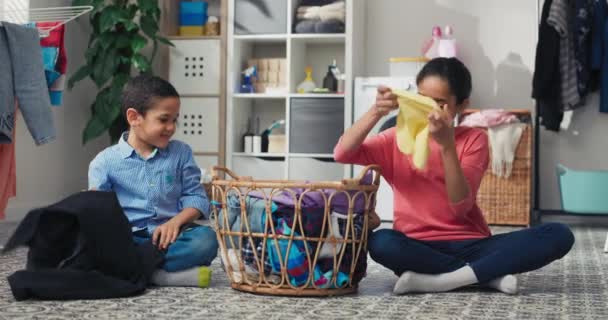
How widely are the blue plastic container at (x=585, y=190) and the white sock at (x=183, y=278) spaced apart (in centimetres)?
269

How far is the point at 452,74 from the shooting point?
6.70ft

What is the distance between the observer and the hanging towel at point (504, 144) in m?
4.28

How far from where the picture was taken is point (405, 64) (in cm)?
458

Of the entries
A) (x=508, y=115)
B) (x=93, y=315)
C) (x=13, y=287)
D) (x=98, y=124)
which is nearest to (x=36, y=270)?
(x=13, y=287)

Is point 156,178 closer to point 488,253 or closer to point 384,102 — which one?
point 384,102

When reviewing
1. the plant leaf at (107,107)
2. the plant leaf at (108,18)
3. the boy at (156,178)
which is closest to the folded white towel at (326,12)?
the plant leaf at (108,18)

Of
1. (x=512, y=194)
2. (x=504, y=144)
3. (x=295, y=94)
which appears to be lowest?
→ (x=512, y=194)

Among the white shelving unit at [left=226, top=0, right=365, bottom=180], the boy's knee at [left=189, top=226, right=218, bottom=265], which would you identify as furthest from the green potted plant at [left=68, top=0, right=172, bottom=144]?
the boy's knee at [left=189, top=226, right=218, bottom=265]

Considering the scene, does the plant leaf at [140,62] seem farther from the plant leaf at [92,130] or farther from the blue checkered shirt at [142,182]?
the blue checkered shirt at [142,182]

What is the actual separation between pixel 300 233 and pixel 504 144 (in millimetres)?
2581

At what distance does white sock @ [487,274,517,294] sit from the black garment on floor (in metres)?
0.81

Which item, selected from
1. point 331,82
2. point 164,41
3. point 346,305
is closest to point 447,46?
point 331,82

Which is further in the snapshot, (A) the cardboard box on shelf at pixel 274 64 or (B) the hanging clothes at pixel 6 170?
(A) the cardboard box on shelf at pixel 274 64

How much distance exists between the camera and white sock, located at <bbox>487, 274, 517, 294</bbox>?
1.98 meters
